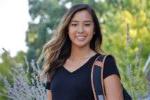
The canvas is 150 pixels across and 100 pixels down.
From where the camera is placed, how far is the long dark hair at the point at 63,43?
391 centimetres

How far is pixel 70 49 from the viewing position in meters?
4.11

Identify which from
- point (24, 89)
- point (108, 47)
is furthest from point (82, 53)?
point (108, 47)

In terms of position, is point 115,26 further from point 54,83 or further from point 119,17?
point 54,83

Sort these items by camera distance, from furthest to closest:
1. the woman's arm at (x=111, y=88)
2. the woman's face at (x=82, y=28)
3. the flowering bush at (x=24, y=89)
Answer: the flowering bush at (x=24, y=89) → the woman's face at (x=82, y=28) → the woman's arm at (x=111, y=88)

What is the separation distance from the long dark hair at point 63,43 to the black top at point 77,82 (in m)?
0.14

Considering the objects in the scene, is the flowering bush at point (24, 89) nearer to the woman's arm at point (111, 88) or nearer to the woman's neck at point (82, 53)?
the woman's neck at point (82, 53)

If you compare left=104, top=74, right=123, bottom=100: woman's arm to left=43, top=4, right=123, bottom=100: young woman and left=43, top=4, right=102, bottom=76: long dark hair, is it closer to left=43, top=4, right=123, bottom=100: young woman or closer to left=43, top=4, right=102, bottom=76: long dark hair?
left=43, top=4, right=123, bottom=100: young woman

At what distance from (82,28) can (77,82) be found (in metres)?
0.34

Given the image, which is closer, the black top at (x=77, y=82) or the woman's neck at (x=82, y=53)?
the black top at (x=77, y=82)

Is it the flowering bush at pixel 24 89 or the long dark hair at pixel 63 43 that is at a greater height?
the long dark hair at pixel 63 43

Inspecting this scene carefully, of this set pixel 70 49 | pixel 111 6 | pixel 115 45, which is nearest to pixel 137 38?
pixel 115 45

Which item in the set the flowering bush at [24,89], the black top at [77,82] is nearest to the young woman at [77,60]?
the black top at [77,82]

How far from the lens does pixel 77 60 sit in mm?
3920

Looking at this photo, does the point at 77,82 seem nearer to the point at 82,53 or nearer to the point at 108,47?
the point at 82,53
